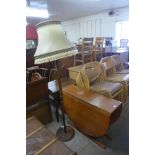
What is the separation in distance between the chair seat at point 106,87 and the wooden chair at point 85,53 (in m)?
→ 1.94

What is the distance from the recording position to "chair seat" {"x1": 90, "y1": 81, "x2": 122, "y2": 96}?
249cm

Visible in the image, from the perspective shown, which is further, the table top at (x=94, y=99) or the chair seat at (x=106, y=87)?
the chair seat at (x=106, y=87)

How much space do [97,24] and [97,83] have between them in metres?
5.16

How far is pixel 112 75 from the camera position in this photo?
136 inches

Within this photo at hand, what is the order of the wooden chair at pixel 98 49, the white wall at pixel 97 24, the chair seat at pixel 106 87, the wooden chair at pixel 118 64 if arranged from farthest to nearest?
the white wall at pixel 97 24
the wooden chair at pixel 98 49
the wooden chair at pixel 118 64
the chair seat at pixel 106 87

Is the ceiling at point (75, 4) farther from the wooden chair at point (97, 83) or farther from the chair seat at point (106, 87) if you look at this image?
the chair seat at point (106, 87)

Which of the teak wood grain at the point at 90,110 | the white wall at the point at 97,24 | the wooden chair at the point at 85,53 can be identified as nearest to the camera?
the teak wood grain at the point at 90,110

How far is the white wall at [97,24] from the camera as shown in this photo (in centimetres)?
639

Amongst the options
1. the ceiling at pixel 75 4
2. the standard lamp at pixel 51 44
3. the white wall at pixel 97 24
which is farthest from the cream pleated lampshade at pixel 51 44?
the white wall at pixel 97 24

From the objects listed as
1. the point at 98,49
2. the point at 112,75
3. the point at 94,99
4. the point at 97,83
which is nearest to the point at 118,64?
the point at 112,75

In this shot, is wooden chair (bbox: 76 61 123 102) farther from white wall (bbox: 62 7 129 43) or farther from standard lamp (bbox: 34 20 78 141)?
white wall (bbox: 62 7 129 43)
